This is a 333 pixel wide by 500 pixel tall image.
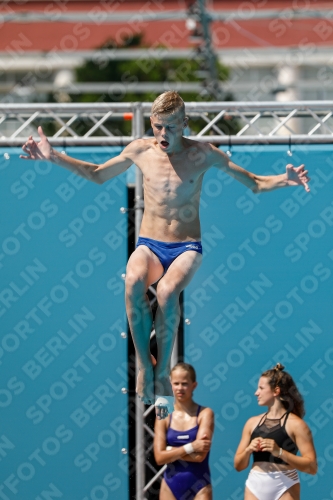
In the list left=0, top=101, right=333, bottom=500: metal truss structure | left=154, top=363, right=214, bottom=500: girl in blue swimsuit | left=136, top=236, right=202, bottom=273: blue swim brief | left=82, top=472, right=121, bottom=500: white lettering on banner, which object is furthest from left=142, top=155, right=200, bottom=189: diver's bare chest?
left=82, top=472, right=121, bottom=500: white lettering on banner

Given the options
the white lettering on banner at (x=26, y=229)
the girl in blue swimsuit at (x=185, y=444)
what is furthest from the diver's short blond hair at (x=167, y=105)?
the white lettering on banner at (x=26, y=229)

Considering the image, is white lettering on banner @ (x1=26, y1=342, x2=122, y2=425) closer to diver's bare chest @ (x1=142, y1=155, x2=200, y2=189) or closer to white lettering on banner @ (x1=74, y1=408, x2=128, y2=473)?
white lettering on banner @ (x1=74, y1=408, x2=128, y2=473)

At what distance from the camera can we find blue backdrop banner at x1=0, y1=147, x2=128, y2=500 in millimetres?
7223

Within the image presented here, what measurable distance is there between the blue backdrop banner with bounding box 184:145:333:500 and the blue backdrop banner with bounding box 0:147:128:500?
73 centimetres

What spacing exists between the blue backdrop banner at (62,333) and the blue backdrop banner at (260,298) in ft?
2.41

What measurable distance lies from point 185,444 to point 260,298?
144cm

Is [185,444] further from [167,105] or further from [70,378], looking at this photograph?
[167,105]

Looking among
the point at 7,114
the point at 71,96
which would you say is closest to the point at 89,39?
the point at 71,96

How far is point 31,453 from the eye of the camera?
7281 millimetres

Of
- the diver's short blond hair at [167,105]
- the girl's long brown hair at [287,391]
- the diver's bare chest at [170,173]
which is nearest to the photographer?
the diver's short blond hair at [167,105]

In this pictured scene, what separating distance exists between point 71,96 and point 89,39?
6823 millimetres

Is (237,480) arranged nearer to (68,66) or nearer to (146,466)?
(146,466)

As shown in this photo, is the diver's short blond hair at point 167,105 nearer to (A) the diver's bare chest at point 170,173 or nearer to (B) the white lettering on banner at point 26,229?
(A) the diver's bare chest at point 170,173

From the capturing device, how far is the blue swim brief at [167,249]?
520 cm
